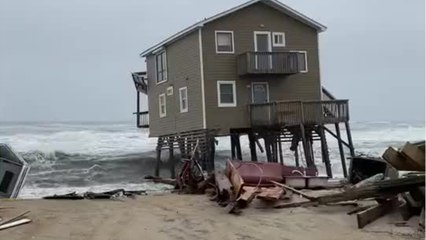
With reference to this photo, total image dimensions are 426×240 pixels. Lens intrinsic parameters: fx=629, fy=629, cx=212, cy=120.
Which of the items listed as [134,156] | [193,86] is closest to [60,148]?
[134,156]

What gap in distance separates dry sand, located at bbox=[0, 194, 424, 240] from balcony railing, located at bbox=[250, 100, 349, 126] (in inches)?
587

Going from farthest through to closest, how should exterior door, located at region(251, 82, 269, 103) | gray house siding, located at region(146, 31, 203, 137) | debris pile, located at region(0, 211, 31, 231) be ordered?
exterior door, located at region(251, 82, 269, 103), gray house siding, located at region(146, 31, 203, 137), debris pile, located at region(0, 211, 31, 231)

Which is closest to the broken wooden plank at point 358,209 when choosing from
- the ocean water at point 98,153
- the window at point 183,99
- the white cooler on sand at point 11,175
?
the white cooler on sand at point 11,175

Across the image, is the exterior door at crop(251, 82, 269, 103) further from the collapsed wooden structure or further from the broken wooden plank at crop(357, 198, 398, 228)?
the broken wooden plank at crop(357, 198, 398, 228)

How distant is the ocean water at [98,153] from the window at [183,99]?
4.48 metres

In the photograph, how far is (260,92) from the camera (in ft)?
104

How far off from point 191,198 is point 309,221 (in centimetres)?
508

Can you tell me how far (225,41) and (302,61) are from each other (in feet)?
13.5

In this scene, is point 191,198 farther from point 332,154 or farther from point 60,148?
point 60,148

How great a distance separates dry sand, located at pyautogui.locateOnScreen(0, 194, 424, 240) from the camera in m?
10.1

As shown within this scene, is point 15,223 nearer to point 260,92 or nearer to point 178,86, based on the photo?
point 260,92

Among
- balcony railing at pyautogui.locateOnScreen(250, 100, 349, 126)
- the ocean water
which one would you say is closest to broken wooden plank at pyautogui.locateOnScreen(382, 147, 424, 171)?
the ocean water

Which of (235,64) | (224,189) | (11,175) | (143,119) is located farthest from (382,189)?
(143,119)

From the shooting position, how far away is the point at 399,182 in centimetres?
1088
